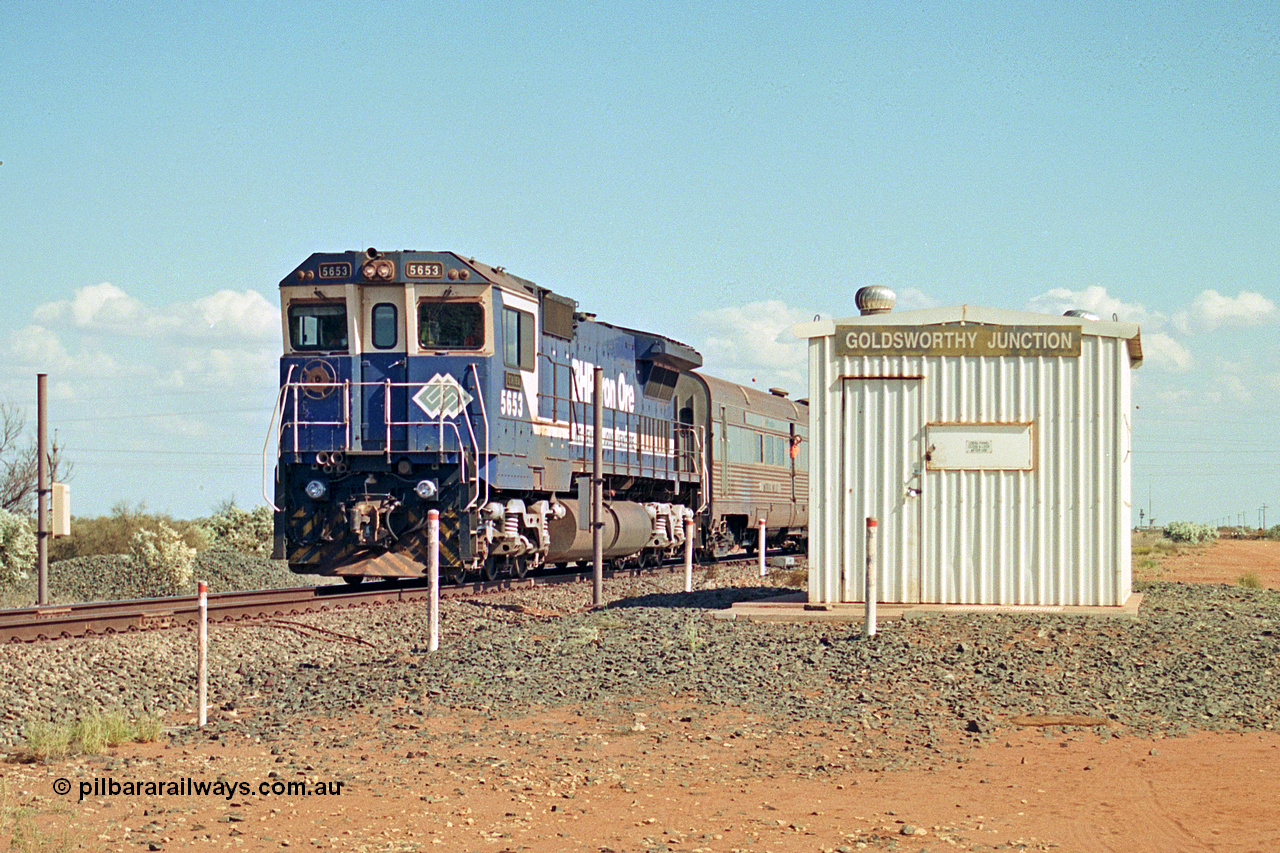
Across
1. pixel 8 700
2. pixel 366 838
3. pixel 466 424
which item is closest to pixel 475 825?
pixel 366 838

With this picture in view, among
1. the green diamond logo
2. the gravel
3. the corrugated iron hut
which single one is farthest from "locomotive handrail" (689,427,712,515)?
the corrugated iron hut

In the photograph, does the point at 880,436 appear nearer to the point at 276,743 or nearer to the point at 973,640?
the point at 973,640

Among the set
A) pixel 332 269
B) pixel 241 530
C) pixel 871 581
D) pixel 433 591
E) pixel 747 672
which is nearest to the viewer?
pixel 747 672

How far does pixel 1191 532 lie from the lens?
50812 millimetres

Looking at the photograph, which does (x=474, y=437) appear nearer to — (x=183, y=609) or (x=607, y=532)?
(x=183, y=609)

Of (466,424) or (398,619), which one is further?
(466,424)

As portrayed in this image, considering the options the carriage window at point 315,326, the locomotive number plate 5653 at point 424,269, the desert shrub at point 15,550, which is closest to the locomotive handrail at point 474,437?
the locomotive number plate 5653 at point 424,269

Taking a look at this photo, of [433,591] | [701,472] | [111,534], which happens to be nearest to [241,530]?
[111,534]

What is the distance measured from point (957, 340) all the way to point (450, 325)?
7597 millimetres

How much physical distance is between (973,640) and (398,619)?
21.9 ft

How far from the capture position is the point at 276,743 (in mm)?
9102

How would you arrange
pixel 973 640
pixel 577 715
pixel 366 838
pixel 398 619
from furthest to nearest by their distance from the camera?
pixel 398 619 → pixel 973 640 → pixel 577 715 → pixel 366 838

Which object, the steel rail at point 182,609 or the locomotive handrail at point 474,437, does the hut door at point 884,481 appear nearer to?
the steel rail at point 182,609

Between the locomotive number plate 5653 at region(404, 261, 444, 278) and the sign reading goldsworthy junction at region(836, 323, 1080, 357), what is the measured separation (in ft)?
22.1
